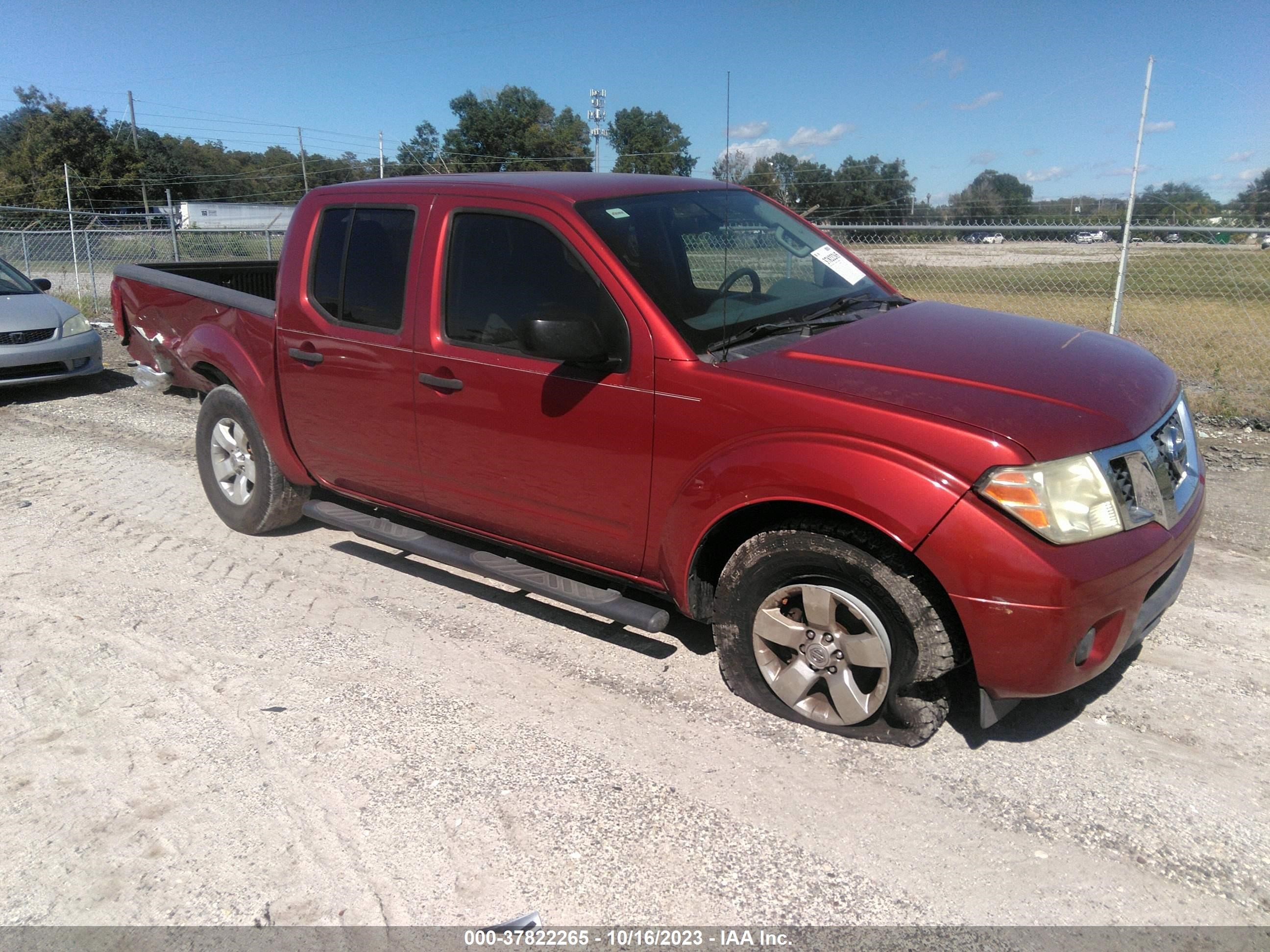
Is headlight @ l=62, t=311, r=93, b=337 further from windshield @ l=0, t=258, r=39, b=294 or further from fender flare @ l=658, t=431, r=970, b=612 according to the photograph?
fender flare @ l=658, t=431, r=970, b=612

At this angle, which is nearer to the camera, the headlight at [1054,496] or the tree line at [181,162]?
the headlight at [1054,496]

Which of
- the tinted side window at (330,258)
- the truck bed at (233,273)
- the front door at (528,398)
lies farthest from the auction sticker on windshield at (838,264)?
the truck bed at (233,273)

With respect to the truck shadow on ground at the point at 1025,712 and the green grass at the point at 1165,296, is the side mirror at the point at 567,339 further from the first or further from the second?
the green grass at the point at 1165,296

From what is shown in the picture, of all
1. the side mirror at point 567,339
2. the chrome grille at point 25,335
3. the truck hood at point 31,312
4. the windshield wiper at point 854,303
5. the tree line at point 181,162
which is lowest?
the chrome grille at point 25,335

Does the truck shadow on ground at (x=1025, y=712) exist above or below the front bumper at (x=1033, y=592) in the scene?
below

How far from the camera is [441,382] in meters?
4.16

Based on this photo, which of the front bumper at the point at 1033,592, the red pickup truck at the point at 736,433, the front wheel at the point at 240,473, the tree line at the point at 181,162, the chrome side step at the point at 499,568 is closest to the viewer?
the front bumper at the point at 1033,592

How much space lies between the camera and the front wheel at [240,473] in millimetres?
5391

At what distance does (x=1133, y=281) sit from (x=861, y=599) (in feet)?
33.1

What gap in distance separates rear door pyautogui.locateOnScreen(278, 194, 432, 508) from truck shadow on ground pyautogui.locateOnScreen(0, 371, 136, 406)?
648 centimetres

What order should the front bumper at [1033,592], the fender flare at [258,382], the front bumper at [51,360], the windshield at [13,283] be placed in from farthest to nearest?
the windshield at [13,283]
the front bumper at [51,360]
the fender flare at [258,382]
the front bumper at [1033,592]

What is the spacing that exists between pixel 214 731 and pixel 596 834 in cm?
159

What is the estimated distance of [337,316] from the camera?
4.62 meters

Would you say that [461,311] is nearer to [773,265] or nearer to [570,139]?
[773,265]
